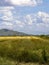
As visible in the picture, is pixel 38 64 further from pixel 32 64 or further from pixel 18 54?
pixel 18 54

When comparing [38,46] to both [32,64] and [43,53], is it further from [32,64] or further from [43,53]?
[32,64]

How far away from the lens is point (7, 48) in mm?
52781

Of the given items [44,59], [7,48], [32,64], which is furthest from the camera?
[7,48]

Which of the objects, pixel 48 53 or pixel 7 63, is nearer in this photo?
pixel 7 63

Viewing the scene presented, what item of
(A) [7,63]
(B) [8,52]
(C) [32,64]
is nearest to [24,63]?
(C) [32,64]

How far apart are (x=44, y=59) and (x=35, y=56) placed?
159 cm

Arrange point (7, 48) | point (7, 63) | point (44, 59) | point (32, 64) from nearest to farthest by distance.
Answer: point (7, 63) < point (32, 64) < point (44, 59) < point (7, 48)

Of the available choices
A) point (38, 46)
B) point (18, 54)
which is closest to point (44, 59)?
point (18, 54)

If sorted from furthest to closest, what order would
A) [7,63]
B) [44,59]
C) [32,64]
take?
[44,59] → [32,64] → [7,63]

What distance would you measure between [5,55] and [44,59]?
21.4 ft

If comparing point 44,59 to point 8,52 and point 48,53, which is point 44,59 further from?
point 8,52

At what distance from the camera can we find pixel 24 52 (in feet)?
163

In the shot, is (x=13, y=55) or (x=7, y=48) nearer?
(x=13, y=55)

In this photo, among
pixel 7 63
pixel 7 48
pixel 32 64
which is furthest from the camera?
pixel 7 48
